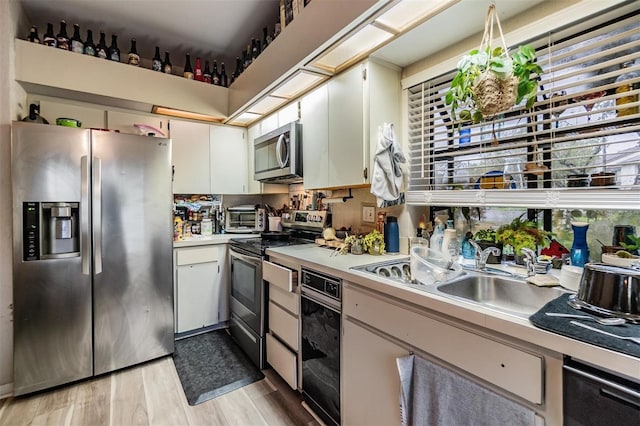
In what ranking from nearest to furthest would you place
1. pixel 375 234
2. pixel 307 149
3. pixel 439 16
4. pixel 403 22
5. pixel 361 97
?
pixel 439 16 → pixel 403 22 → pixel 361 97 → pixel 375 234 → pixel 307 149

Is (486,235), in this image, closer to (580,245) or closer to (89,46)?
(580,245)

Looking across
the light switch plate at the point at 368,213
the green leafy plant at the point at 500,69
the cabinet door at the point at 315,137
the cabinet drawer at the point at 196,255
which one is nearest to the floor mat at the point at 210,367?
the cabinet drawer at the point at 196,255

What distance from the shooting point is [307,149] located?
2.29 m

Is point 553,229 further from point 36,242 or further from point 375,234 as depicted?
point 36,242

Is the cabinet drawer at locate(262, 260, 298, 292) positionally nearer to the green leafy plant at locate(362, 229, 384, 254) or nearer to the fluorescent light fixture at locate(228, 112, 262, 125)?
the green leafy plant at locate(362, 229, 384, 254)

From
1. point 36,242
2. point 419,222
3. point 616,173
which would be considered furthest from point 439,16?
point 36,242

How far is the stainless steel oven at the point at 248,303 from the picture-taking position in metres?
2.17

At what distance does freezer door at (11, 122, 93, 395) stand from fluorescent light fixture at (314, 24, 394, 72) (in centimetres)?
176

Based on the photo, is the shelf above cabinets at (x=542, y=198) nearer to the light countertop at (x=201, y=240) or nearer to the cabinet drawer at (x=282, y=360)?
the cabinet drawer at (x=282, y=360)

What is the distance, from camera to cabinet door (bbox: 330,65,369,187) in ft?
5.99

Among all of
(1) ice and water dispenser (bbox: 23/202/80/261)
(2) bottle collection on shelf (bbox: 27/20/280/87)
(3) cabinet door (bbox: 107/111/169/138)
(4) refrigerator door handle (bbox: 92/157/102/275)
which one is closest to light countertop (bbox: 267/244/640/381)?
(4) refrigerator door handle (bbox: 92/157/102/275)

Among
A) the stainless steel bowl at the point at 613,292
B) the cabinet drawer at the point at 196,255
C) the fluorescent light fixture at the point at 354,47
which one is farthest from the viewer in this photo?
the cabinet drawer at the point at 196,255

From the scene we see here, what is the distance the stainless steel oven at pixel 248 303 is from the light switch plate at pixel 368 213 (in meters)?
0.85

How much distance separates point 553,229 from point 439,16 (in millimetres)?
1187
